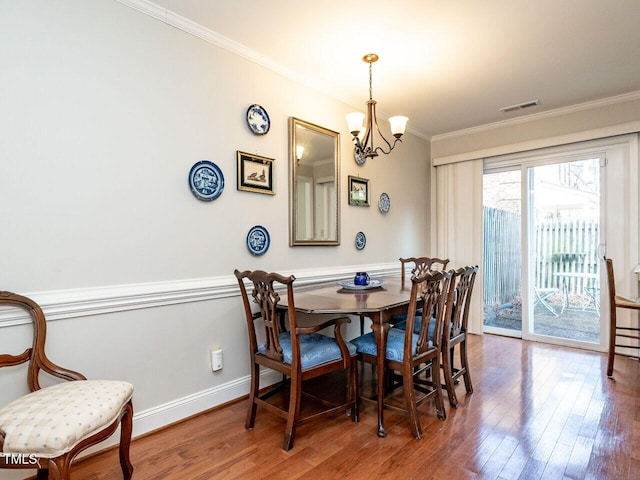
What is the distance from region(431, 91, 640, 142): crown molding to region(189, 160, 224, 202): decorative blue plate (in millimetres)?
3306

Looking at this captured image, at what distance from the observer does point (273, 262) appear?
2789mm

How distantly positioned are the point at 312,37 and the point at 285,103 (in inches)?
22.7

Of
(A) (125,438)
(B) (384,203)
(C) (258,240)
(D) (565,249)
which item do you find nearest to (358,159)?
(B) (384,203)

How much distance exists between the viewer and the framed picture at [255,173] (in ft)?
8.44

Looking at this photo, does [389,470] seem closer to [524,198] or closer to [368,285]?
[368,285]

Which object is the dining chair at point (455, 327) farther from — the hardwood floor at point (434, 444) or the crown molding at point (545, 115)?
the crown molding at point (545, 115)

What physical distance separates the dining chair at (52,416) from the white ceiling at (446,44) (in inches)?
81.0

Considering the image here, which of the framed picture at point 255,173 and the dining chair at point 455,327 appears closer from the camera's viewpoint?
the dining chair at point 455,327

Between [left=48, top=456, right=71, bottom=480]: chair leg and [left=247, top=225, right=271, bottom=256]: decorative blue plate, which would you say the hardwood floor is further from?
[left=247, top=225, right=271, bottom=256]: decorative blue plate

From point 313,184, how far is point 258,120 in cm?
73

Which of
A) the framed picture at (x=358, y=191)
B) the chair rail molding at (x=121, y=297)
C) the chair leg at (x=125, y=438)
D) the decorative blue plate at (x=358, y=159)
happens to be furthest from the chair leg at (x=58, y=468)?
the decorative blue plate at (x=358, y=159)

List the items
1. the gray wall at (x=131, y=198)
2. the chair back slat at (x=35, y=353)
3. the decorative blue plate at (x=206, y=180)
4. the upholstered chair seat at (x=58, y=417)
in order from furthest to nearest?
the decorative blue plate at (x=206, y=180), the gray wall at (x=131, y=198), the chair back slat at (x=35, y=353), the upholstered chair seat at (x=58, y=417)

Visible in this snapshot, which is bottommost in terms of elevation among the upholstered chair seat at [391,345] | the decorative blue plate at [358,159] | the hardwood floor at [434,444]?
the hardwood floor at [434,444]

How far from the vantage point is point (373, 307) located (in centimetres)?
200
